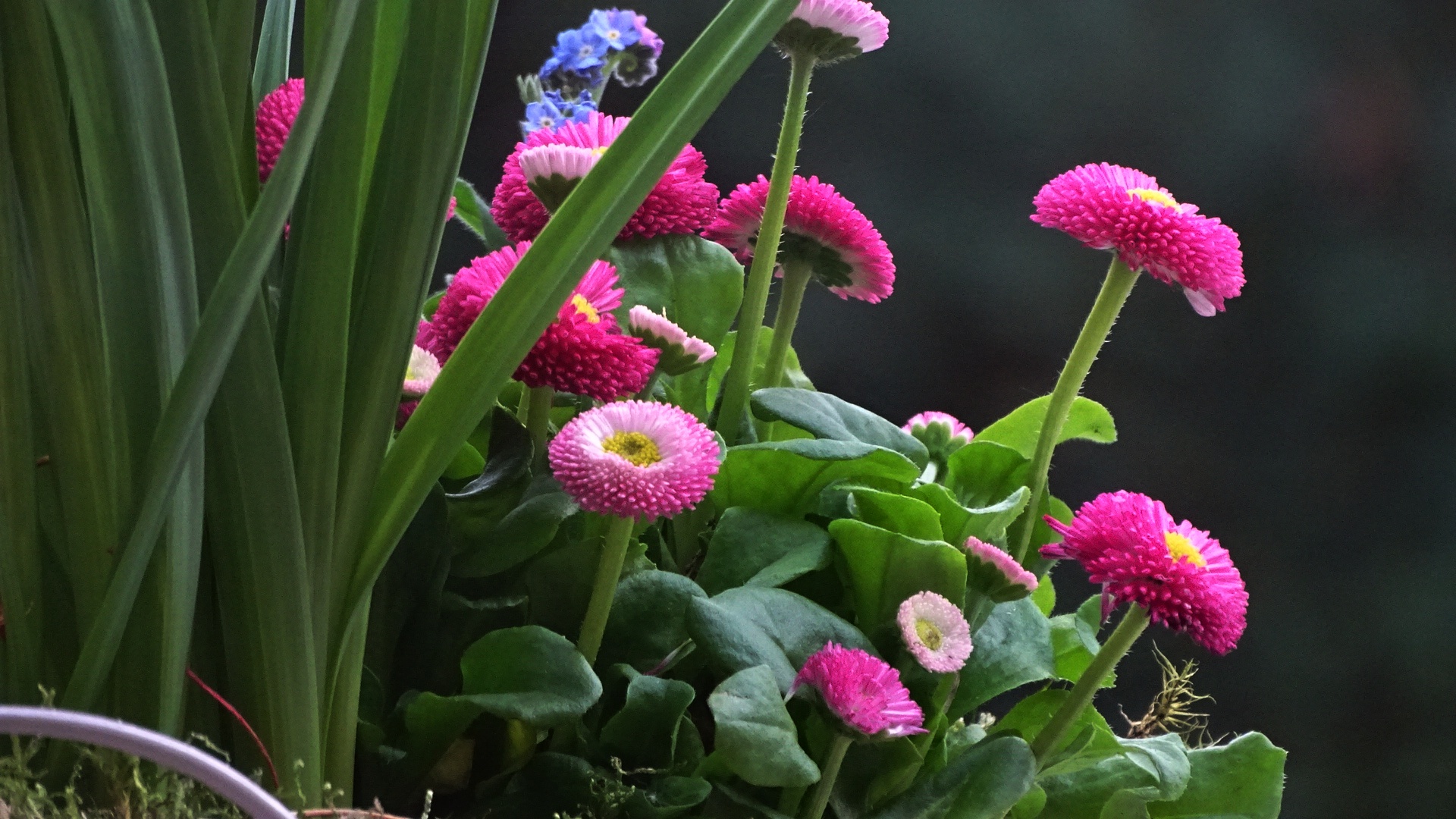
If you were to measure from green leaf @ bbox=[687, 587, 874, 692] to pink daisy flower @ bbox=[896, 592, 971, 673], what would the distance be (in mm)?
22

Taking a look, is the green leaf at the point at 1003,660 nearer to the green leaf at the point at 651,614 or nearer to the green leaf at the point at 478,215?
the green leaf at the point at 651,614

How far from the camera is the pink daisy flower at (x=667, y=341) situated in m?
0.36

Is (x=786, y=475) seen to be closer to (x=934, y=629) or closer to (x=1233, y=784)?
(x=934, y=629)

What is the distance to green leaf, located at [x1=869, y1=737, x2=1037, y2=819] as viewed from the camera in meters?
0.34

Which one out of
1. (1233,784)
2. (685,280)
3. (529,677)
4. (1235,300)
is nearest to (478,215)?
(685,280)

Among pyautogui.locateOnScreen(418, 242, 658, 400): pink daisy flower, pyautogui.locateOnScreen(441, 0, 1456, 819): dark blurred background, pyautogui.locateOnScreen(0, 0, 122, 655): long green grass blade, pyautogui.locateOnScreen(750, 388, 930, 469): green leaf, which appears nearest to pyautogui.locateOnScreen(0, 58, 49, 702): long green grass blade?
pyautogui.locateOnScreen(0, 0, 122, 655): long green grass blade

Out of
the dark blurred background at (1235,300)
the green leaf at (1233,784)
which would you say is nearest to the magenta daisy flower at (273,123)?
the green leaf at (1233,784)

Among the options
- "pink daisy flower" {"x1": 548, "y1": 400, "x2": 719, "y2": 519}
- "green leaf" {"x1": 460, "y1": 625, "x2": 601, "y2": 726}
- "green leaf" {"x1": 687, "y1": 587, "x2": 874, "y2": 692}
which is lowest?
"green leaf" {"x1": 460, "y1": 625, "x2": 601, "y2": 726}

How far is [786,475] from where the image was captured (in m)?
0.39

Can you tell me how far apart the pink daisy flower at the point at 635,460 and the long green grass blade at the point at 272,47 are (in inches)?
5.9

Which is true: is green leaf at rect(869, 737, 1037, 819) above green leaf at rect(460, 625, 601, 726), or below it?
below

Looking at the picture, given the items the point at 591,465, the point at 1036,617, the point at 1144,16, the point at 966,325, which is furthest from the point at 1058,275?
the point at 591,465

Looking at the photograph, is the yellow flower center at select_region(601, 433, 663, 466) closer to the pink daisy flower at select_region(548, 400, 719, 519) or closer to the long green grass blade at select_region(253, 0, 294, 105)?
the pink daisy flower at select_region(548, 400, 719, 519)

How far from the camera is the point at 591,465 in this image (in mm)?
303
